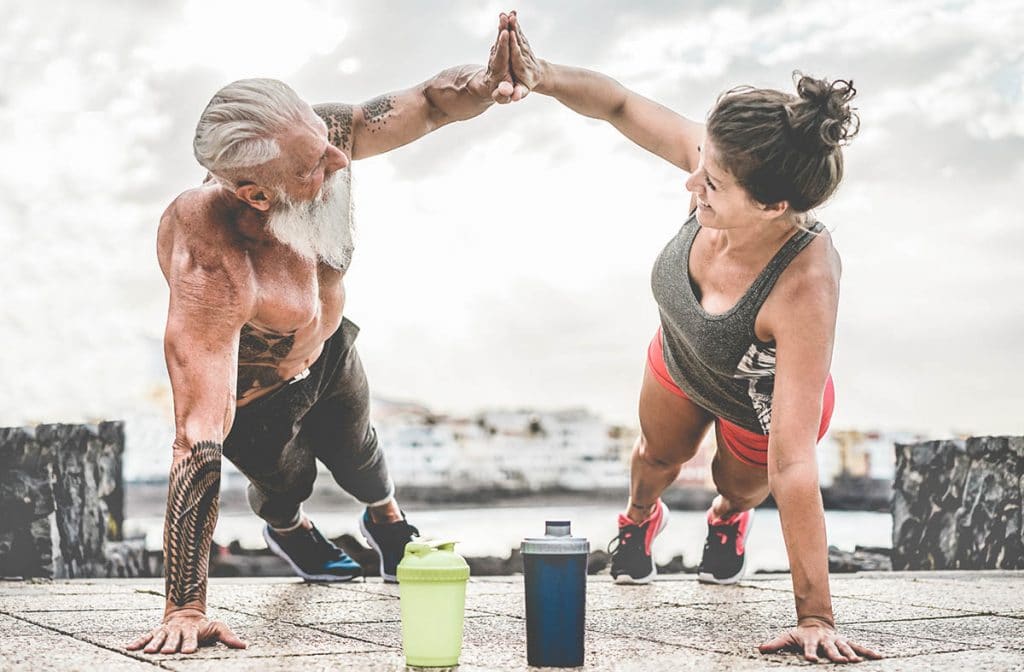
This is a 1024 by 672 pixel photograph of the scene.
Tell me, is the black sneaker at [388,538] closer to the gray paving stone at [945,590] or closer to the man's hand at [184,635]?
the gray paving stone at [945,590]

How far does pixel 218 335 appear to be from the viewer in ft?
9.01

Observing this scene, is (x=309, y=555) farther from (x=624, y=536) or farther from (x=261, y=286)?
(x=261, y=286)

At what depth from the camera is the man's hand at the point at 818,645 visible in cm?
242

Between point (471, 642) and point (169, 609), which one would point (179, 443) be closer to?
point (169, 609)

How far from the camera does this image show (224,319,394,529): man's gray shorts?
141 inches

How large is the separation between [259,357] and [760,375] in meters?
1.45

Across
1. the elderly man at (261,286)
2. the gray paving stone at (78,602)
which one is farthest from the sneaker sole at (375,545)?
the gray paving stone at (78,602)

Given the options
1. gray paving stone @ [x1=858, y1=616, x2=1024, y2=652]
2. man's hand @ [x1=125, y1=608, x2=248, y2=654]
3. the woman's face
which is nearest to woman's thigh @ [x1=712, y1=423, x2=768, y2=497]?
gray paving stone @ [x1=858, y1=616, x2=1024, y2=652]

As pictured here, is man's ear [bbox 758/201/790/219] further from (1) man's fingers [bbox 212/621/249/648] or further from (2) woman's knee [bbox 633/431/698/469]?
(1) man's fingers [bbox 212/621/249/648]

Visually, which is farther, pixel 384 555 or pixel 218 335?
pixel 384 555

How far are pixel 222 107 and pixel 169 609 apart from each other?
1.19m

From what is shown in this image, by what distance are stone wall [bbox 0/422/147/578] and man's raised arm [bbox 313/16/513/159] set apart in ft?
8.01

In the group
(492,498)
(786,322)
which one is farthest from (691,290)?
(492,498)

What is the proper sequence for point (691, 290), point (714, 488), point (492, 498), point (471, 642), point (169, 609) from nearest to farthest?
point (169, 609)
point (471, 642)
point (691, 290)
point (714, 488)
point (492, 498)
